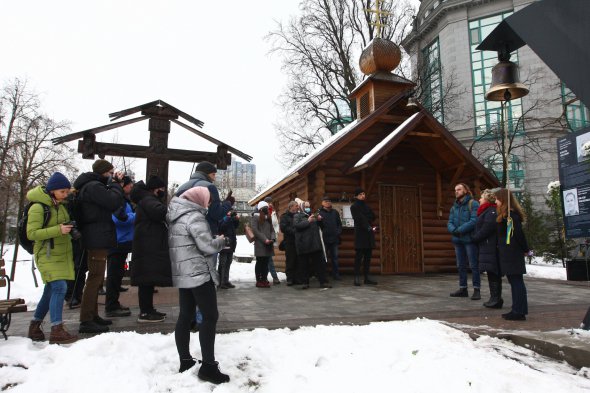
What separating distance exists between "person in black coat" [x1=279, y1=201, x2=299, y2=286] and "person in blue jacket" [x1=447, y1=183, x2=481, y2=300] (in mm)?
3345

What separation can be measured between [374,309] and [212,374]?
327 cm

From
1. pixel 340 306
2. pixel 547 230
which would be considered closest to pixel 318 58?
pixel 547 230

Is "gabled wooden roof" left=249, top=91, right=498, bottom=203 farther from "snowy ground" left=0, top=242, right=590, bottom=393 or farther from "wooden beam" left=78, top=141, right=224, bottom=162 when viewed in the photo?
"snowy ground" left=0, top=242, right=590, bottom=393

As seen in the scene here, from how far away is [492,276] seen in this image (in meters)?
6.01

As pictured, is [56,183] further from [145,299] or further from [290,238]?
[290,238]

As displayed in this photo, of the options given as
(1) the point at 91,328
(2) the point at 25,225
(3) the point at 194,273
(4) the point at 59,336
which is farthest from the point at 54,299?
(3) the point at 194,273

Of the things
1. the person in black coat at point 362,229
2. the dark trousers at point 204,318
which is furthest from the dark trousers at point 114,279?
the person in black coat at point 362,229

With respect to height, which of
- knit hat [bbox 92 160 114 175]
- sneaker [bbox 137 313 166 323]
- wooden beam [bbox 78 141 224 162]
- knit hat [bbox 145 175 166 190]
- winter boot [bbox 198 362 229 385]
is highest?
wooden beam [bbox 78 141 224 162]

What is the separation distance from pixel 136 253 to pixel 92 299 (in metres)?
Result: 0.68

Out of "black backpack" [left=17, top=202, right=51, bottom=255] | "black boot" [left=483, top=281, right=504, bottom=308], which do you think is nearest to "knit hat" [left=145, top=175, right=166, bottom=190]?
"black backpack" [left=17, top=202, right=51, bottom=255]

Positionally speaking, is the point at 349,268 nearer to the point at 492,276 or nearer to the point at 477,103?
the point at 492,276

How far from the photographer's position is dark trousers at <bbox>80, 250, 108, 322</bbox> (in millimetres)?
4516

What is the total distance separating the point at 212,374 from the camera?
3320 mm

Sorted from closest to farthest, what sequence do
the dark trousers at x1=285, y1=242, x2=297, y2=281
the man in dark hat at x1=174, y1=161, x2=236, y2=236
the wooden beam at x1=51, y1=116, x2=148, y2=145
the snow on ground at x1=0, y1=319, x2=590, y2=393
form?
1. the snow on ground at x1=0, y1=319, x2=590, y2=393
2. the man in dark hat at x1=174, y1=161, x2=236, y2=236
3. the wooden beam at x1=51, y1=116, x2=148, y2=145
4. the dark trousers at x1=285, y1=242, x2=297, y2=281
